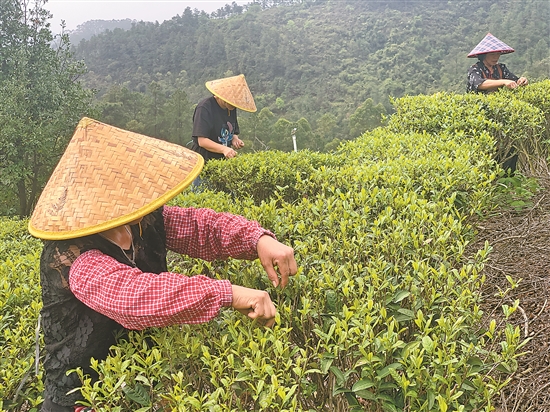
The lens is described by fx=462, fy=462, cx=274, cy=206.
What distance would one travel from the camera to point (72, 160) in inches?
65.4

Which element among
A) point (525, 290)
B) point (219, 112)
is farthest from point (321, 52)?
point (525, 290)

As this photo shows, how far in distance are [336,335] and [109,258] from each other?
80 centimetres

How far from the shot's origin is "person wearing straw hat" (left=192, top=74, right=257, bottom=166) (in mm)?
4711

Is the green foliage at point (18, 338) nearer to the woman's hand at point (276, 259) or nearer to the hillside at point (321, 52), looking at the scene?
the woman's hand at point (276, 259)

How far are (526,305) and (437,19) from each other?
72.7 meters

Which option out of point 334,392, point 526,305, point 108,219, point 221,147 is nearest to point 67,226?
point 108,219

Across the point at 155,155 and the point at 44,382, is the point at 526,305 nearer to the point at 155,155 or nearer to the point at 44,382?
the point at 155,155

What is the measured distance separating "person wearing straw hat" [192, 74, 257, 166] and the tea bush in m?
2.03

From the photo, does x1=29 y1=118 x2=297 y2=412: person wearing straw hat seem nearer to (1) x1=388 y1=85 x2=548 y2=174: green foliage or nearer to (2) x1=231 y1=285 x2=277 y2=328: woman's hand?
(2) x1=231 y1=285 x2=277 y2=328: woman's hand

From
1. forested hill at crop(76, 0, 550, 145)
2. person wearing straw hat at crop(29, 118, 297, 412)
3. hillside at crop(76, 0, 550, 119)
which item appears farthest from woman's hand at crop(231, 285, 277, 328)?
hillside at crop(76, 0, 550, 119)

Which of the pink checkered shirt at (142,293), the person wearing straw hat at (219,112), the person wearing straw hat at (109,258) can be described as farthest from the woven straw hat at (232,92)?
the pink checkered shirt at (142,293)

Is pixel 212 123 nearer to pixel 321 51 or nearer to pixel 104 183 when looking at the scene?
pixel 104 183

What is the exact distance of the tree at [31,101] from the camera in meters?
16.9

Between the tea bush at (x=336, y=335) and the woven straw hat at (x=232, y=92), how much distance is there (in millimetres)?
2079
